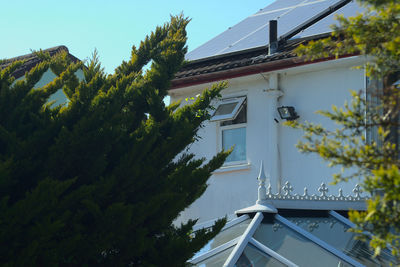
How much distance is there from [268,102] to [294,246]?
13.8 feet

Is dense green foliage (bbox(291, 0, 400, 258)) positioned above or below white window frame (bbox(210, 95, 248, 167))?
above

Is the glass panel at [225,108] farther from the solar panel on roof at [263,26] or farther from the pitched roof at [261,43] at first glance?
the solar panel on roof at [263,26]

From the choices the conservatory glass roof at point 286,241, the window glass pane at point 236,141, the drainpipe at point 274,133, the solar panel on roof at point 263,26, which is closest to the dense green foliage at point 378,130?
the conservatory glass roof at point 286,241

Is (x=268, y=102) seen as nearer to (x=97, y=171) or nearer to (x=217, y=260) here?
(x=217, y=260)

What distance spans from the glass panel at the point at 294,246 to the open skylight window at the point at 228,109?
367 centimetres

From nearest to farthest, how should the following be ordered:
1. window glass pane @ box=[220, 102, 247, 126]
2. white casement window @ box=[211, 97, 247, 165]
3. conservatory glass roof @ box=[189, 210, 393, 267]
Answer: conservatory glass roof @ box=[189, 210, 393, 267] < white casement window @ box=[211, 97, 247, 165] < window glass pane @ box=[220, 102, 247, 126]

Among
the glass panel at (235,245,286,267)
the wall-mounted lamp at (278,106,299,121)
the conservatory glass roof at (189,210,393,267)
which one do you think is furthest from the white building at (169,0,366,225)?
the glass panel at (235,245,286,267)

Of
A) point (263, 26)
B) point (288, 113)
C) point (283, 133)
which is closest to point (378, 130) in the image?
point (288, 113)

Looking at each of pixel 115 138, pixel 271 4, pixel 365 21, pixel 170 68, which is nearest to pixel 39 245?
pixel 115 138

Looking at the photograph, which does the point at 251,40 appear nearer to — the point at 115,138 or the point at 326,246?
the point at 326,246

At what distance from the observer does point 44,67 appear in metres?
9.95

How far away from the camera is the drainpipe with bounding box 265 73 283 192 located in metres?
14.2

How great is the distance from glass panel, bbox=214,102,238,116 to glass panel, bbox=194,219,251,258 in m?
3.73

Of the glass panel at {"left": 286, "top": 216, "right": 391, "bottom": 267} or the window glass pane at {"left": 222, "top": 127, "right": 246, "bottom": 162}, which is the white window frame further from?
the glass panel at {"left": 286, "top": 216, "right": 391, "bottom": 267}
